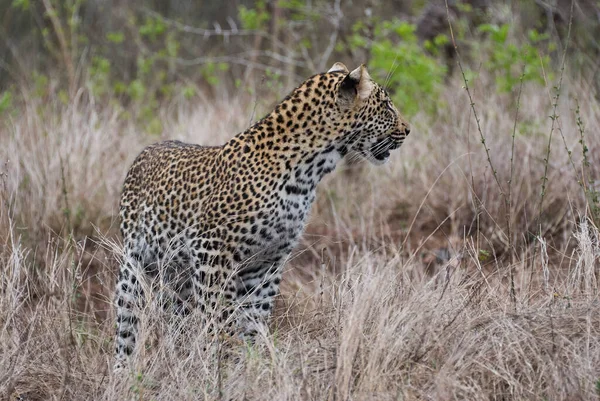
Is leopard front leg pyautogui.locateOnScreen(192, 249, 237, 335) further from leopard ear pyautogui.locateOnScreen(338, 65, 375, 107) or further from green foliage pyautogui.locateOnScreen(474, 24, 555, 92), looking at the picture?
green foliage pyautogui.locateOnScreen(474, 24, 555, 92)

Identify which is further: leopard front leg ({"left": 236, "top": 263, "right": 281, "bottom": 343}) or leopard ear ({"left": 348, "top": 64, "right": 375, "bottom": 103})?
leopard front leg ({"left": 236, "top": 263, "right": 281, "bottom": 343})

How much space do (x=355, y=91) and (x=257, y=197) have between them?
0.69 m

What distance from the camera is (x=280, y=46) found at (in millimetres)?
10453

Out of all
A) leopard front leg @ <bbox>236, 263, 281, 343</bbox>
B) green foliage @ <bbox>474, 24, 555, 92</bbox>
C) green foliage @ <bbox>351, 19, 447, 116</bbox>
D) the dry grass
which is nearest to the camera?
the dry grass

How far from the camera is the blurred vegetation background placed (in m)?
8.76

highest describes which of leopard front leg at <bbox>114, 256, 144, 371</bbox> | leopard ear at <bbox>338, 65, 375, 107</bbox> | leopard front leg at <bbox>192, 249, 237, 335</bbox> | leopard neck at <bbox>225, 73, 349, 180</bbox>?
leopard ear at <bbox>338, 65, 375, 107</bbox>

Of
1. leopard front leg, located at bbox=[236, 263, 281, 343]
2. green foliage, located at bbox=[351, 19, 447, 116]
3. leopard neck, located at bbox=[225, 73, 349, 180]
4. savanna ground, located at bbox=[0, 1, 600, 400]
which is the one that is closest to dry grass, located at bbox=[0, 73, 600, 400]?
savanna ground, located at bbox=[0, 1, 600, 400]

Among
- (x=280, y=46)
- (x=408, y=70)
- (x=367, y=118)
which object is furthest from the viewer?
(x=280, y=46)

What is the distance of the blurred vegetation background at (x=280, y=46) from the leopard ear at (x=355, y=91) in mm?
1473

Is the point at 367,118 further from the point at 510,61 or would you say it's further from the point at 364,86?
the point at 510,61

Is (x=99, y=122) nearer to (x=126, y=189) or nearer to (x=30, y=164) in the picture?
(x=30, y=164)

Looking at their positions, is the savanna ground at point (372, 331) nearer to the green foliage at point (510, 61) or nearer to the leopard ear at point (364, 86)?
the leopard ear at point (364, 86)

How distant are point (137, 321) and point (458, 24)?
6500mm

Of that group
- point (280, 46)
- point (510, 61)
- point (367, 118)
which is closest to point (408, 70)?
point (510, 61)
